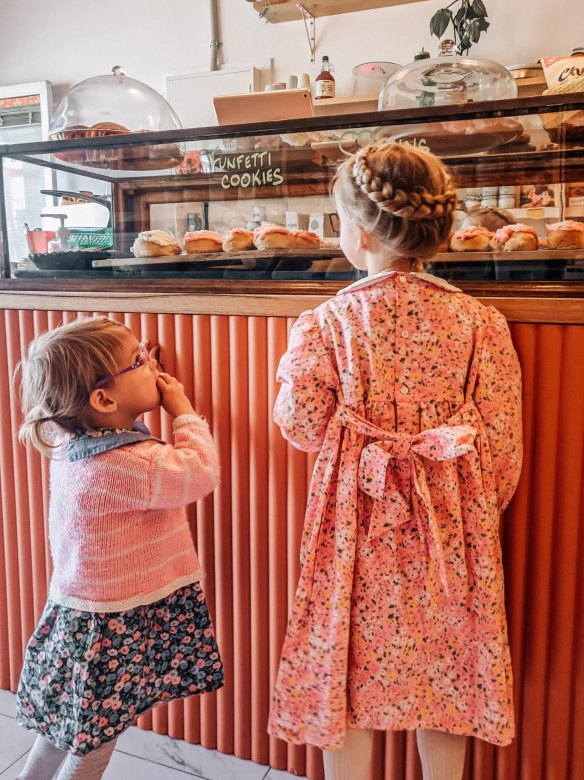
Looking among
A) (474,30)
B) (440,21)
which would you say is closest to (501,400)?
(474,30)

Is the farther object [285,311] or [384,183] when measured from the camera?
[285,311]

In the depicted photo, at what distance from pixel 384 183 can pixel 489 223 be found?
1.47 ft

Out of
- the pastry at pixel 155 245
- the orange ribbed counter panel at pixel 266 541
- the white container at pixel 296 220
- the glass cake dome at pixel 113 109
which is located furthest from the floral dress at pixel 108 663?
the glass cake dome at pixel 113 109

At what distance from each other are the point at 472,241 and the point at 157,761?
1.45 metres

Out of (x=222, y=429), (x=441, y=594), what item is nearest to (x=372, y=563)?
(x=441, y=594)

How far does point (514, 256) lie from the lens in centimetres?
131

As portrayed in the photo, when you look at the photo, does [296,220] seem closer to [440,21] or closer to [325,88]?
[325,88]

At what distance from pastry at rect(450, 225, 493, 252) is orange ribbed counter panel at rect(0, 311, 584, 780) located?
0.21 meters

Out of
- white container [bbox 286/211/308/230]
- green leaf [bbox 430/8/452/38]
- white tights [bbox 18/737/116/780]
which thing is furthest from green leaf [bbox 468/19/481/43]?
white tights [bbox 18/737/116/780]

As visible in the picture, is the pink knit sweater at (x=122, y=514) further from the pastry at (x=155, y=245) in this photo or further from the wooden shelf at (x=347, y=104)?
the wooden shelf at (x=347, y=104)

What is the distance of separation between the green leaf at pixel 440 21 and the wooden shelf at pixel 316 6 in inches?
4.6

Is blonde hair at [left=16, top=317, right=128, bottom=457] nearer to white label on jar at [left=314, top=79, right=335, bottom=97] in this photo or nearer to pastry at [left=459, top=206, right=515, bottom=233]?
pastry at [left=459, top=206, right=515, bottom=233]

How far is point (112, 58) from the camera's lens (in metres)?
4.30

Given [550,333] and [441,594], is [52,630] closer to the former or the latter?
[441,594]
